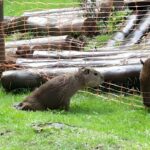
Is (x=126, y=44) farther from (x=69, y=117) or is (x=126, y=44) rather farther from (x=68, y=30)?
(x=69, y=117)

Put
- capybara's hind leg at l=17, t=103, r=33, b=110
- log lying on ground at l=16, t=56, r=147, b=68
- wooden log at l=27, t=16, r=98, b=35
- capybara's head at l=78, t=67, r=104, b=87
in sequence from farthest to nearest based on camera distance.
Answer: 1. wooden log at l=27, t=16, r=98, b=35
2. log lying on ground at l=16, t=56, r=147, b=68
3. capybara's head at l=78, t=67, r=104, b=87
4. capybara's hind leg at l=17, t=103, r=33, b=110

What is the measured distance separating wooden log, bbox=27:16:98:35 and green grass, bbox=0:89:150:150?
4621 millimetres

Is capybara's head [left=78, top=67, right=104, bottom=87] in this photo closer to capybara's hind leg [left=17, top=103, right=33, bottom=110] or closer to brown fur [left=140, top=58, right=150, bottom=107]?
brown fur [left=140, top=58, right=150, bottom=107]

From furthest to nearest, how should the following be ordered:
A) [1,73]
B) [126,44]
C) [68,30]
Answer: [68,30] → [126,44] → [1,73]

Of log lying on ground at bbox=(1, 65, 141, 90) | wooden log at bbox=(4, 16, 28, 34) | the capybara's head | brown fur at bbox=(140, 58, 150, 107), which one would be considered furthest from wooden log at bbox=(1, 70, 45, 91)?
wooden log at bbox=(4, 16, 28, 34)

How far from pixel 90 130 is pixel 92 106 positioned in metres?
2.22

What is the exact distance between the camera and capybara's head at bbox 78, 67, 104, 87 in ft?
33.0

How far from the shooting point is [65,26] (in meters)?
15.6

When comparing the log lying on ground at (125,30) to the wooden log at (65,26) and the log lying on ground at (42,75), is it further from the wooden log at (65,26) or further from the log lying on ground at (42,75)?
the log lying on ground at (42,75)

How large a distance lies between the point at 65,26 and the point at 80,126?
7613 mm

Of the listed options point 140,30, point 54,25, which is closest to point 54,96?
point 140,30

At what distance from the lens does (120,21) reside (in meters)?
15.9

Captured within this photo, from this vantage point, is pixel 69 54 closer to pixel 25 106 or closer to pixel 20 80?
pixel 20 80

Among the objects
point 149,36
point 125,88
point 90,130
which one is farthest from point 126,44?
point 90,130
